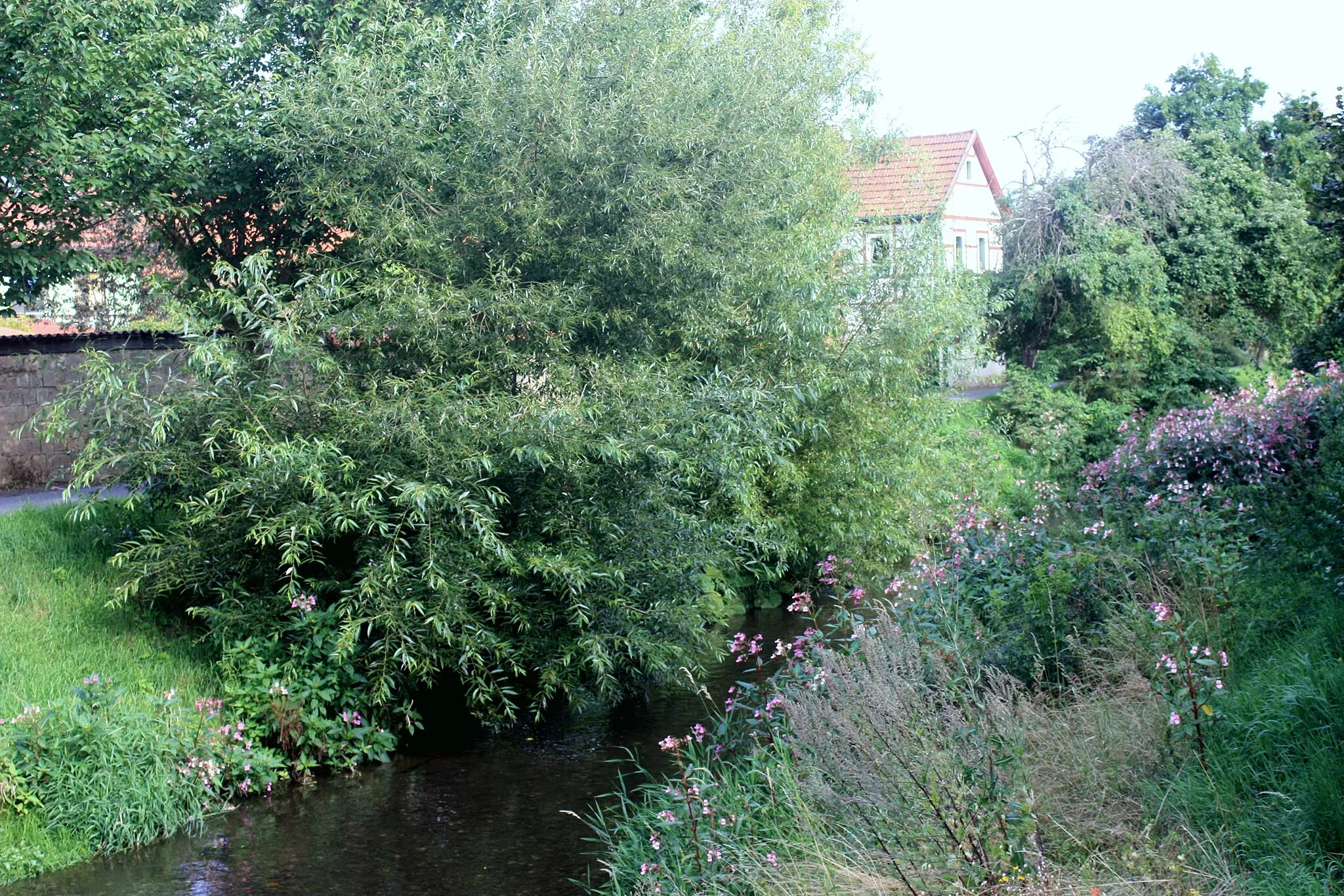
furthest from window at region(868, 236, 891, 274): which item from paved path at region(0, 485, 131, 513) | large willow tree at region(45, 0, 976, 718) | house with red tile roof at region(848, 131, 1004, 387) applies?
paved path at region(0, 485, 131, 513)

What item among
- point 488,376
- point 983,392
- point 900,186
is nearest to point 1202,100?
point 983,392

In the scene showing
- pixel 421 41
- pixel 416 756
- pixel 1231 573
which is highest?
pixel 421 41

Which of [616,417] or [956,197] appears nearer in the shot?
[616,417]

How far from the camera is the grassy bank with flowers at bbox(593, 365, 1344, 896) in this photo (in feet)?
13.2

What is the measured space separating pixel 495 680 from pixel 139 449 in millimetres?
3228

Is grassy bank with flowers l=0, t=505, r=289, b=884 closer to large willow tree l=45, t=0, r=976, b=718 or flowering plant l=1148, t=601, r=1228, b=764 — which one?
large willow tree l=45, t=0, r=976, b=718

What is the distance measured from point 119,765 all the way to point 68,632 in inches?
71.8

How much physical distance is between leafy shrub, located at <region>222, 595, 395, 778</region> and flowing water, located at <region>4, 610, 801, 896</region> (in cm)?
24

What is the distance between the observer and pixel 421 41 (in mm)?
10047

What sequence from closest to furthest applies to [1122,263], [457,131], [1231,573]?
[1231,573], [457,131], [1122,263]

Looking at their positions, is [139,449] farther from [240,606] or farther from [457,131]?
[457,131]

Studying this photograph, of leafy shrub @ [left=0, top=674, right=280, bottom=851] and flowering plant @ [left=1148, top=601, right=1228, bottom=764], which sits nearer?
flowering plant @ [left=1148, top=601, right=1228, bottom=764]

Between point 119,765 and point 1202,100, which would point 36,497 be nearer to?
point 119,765

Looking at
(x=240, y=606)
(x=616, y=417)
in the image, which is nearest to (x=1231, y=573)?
(x=616, y=417)
